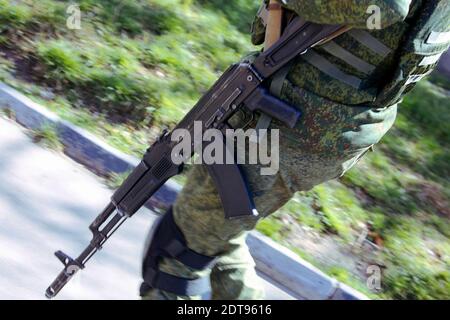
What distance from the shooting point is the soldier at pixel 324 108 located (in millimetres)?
1959

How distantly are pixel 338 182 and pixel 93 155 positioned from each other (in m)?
1.37

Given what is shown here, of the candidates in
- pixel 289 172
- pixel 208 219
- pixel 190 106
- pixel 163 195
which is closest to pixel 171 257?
pixel 208 219

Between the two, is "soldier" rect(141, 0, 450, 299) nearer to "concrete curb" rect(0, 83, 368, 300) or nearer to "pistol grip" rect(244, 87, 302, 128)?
"pistol grip" rect(244, 87, 302, 128)

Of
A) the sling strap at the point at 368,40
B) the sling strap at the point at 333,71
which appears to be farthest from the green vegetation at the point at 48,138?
the sling strap at the point at 368,40

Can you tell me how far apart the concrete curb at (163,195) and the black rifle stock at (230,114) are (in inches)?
43.0

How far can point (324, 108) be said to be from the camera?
2113 mm

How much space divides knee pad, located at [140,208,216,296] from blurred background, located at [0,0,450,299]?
116 centimetres

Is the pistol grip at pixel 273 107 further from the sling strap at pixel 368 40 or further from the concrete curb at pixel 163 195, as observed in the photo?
the concrete curb at pixel 163 195

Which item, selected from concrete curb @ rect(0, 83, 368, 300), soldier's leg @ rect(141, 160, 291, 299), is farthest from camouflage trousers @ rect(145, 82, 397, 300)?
concrete curb @ rect(0, 83, 368, 300)

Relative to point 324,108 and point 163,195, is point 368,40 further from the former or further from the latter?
point 163,195

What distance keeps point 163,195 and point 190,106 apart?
0.77 meters

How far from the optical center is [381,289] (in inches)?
141
